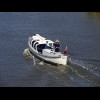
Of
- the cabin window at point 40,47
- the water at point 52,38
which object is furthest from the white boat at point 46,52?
the water at point 52,38

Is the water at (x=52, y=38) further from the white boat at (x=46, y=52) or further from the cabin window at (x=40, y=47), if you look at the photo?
the cabin window at (x=40, y=47)

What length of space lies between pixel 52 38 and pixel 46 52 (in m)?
3.13

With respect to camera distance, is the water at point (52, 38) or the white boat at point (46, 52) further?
the white boat at point (46, 52)

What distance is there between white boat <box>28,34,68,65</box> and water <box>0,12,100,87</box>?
242mm

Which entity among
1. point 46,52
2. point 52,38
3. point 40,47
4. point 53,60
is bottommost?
point 53,60

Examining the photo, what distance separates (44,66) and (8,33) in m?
4.57

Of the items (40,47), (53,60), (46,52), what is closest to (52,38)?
Answer: (40,47)

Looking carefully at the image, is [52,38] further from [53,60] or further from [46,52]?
[53,60]

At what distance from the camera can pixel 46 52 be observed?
40.7 feet

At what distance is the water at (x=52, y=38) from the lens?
10.4 m

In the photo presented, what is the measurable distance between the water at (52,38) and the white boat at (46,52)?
0.24 meters

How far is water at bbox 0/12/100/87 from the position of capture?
34.1ft

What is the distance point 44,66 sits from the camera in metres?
12.0
